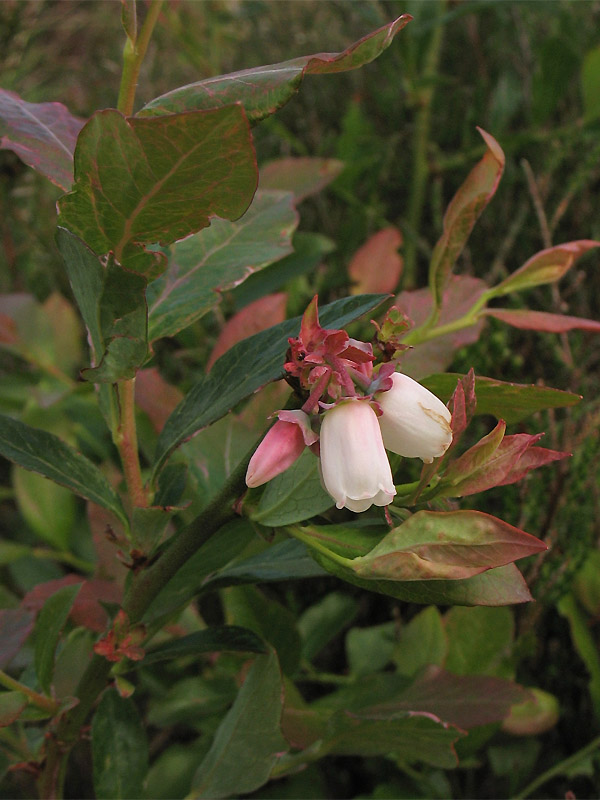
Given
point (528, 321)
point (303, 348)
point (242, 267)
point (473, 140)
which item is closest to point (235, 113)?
point (303, 348)

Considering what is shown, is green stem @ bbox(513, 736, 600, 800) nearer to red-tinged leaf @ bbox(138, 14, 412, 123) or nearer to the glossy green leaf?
the glossy green leaf

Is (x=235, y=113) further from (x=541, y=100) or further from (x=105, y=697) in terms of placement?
(x=541, y=100)

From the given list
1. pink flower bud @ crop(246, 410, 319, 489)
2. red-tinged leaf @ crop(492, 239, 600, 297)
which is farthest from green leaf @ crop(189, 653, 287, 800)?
red-tinged leaf @ crop(492, 239, 600, 297)

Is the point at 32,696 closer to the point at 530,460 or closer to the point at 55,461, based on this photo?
the point at 55,461

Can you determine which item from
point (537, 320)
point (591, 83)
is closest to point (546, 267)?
point (537, 320)

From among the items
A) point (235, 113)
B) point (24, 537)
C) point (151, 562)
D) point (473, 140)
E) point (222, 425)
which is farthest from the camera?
point (473, 140)

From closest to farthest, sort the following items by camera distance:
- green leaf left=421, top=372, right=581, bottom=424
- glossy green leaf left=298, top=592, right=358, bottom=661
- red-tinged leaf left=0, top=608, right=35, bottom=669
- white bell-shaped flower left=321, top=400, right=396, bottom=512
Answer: white bell-shaped flower left=321, top=400, right=396, bottom=512, green leaf left=421, top=372, right=581, bottom=424, red-tinged leaf left=0, top=608, right=35, bottom=669, glossy green leaf left=298, top=592, right=358, bottom=661
